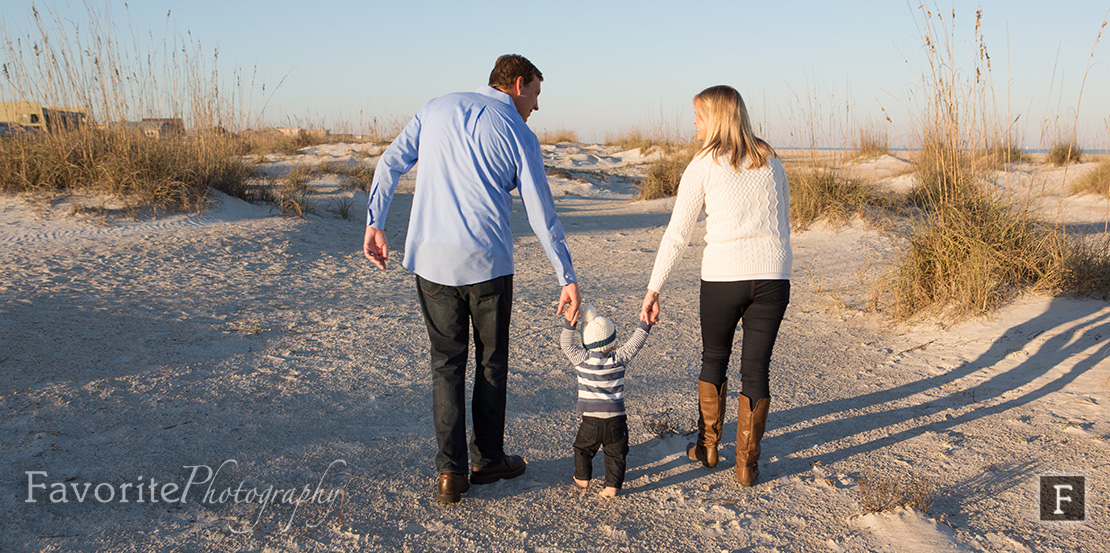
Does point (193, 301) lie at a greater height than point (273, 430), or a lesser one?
greater

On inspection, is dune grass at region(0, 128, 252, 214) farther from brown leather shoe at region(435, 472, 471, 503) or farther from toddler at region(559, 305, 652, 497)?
toddler at region(559, 305, 652, 497)

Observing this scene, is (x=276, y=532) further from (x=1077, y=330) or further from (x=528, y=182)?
(x=1077, y=330)

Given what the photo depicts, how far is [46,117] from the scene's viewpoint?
7039 mm

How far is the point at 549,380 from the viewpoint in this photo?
3.89m

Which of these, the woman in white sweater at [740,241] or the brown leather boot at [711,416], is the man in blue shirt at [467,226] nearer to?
the woman in white sweater at [740,241]

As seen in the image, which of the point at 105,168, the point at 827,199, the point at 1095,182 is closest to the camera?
the point at 105,168

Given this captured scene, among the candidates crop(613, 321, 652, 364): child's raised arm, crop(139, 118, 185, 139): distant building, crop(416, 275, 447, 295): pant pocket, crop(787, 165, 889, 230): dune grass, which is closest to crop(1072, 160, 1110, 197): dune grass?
crop(787, 165, 889, 230): dune grass

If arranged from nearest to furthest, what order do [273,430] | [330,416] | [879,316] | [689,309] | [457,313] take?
[457,313], [273,430], [330,416], [879,316], [689,309]

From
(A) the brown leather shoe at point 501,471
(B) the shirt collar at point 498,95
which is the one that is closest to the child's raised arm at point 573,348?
(A) the brown leather shoe at point 501,471

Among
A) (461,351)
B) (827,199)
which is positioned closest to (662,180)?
(827,199)

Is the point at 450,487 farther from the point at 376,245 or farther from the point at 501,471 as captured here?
the point at 376,245

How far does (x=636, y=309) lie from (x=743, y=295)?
294 cm

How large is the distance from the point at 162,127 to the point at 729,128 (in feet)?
25.2

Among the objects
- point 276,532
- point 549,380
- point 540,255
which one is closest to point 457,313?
point 276,532
